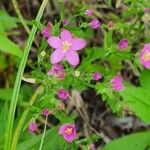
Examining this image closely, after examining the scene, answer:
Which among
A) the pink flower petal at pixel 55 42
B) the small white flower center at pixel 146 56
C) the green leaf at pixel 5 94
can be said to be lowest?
the green leaf at pixel 5 94

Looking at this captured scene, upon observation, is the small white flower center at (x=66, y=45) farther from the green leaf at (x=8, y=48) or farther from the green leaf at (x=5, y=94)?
the green leaf at (x=5, y=94)

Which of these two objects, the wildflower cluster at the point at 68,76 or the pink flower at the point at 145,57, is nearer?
the wildflower cluster at the point at 68,76

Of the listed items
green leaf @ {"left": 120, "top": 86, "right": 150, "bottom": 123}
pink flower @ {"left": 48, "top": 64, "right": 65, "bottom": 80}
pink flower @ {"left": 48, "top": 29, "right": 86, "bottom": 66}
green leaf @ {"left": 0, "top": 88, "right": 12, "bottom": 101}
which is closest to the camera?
pink flower @ {"left": 48, "top": 64, "right": 65, "bottom": 80}

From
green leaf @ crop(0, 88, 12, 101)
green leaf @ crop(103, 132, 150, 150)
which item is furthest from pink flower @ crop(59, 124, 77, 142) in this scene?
green leaf @ crop(0, 88, 12, 101)

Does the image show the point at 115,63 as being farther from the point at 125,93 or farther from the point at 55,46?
the point at 55,46

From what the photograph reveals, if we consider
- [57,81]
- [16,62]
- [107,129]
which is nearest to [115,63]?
[107,129]

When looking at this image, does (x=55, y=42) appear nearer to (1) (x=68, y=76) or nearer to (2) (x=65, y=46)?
(2) (x=65, y=46)

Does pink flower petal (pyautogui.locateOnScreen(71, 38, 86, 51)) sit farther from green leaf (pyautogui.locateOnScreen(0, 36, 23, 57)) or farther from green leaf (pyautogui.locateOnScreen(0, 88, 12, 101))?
green leaf (pyautogui.locateOnScreen(0, 88, 12, 101))

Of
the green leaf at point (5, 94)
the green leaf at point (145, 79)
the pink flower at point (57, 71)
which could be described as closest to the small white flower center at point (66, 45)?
the pink flower at point (57, 71)
